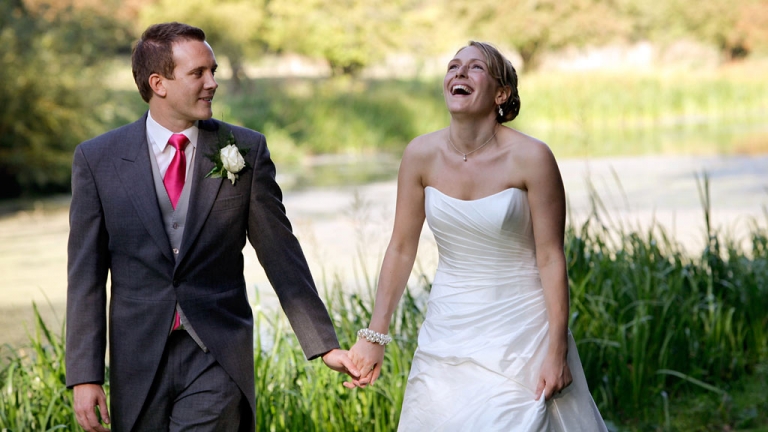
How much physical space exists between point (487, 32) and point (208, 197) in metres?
48.0

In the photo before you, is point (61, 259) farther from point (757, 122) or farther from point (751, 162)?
point (757, 122)

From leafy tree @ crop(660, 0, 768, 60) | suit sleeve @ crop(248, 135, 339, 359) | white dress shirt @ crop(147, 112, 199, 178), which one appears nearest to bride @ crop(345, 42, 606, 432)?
suit sleeve @ crop(248, 135, 339, 359)

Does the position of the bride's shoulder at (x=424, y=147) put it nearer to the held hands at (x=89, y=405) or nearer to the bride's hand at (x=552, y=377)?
the bride's hand at (x=552, y=377)

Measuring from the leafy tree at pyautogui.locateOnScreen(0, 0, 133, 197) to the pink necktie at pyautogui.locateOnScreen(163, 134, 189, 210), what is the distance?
1503 cm

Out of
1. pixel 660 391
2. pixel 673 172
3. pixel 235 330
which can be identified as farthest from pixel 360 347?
pixel 673 172

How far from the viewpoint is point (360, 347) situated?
3.55 m

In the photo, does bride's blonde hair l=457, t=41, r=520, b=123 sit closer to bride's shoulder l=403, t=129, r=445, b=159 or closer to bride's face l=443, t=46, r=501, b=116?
bride's face l=443, t=46, r=501, b=116

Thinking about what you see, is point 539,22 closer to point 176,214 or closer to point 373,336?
point 373,336

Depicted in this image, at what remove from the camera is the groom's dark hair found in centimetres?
302

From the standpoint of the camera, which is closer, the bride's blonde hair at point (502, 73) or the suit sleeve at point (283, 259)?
the suit sleeve at point (283, 259)

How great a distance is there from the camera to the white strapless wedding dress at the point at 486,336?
3.27m

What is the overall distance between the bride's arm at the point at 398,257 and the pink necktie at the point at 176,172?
31.8 inches

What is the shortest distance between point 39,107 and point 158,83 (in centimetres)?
1552

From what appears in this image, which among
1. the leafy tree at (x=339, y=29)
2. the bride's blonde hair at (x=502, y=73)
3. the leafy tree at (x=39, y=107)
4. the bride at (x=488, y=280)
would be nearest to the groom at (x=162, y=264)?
the bride at (x=488, y=280)
